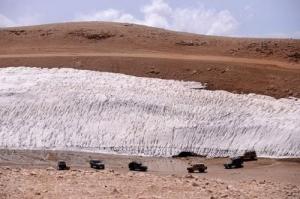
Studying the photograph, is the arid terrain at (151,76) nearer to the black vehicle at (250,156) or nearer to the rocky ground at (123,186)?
the rocky ground at (123,186)

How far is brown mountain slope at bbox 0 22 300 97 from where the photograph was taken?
32625 millimetres

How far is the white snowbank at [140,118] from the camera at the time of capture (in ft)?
90.7

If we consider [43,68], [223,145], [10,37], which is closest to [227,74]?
[223,145]

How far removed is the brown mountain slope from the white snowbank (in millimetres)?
1549

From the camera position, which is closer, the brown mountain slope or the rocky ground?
the rocky ground

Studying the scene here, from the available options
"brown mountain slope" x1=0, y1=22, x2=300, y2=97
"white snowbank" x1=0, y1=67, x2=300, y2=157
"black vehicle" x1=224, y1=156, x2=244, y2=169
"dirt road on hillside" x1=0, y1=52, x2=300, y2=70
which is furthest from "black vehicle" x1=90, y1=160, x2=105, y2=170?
"dirt road on hillside" x1=0, y1=52, x2=300, y2=70

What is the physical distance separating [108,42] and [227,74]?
12862 millimetres

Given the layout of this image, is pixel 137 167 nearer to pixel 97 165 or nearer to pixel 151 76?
pixel 97 165

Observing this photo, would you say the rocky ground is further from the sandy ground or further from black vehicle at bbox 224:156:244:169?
black vehicle at bbox 224:156:244:169

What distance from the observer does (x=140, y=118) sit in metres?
29.5

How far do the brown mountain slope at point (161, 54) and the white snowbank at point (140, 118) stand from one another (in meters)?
1.55

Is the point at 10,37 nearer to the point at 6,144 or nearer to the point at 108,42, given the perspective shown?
the point at 108,42

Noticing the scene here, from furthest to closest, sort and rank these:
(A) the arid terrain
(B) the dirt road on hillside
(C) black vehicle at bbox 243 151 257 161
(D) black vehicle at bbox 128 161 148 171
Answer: (B) the dirt road on hillside < (C) black vehicle at bbox 243 151 257 161 < (D) black vehicle at bbox 128 161 148 171 < (A) the arid terrain

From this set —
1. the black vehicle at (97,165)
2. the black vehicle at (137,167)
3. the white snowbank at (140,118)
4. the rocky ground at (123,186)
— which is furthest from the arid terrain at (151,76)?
the white snowbank at (140,118)
